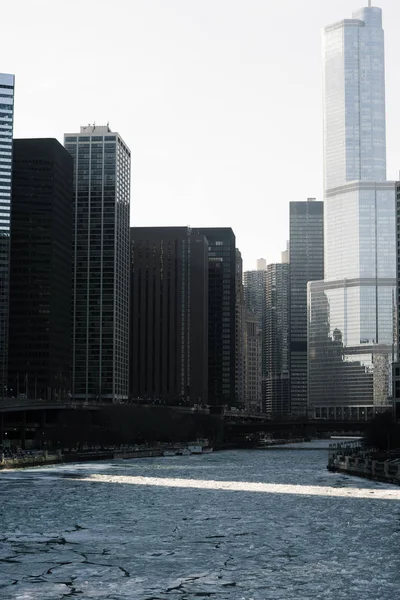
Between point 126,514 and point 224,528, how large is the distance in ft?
42.9

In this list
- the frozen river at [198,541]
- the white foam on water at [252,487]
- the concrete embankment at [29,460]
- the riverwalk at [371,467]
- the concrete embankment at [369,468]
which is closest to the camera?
the frozen river at [198,541]

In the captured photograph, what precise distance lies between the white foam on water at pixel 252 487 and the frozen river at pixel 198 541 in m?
0.25

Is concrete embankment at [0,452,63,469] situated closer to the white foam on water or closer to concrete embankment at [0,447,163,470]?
concrete embankment at [0,447,163,470]

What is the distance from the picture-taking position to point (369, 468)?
444 feet

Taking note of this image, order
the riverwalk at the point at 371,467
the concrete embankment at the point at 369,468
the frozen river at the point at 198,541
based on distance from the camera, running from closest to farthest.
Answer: the frozen river at the point at 198,541
the concrete embankment at the point at 369,468
the riverwalk at the point at 371,467

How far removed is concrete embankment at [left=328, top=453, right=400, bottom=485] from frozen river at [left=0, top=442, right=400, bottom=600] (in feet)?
25.1

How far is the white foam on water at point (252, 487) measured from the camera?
4114 inches

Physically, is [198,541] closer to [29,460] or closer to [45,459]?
[29,460]

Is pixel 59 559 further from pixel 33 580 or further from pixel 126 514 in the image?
pixel 126 514

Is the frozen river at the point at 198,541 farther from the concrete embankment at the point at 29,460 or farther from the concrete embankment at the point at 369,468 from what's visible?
the concrete embankment at the point at 29,460

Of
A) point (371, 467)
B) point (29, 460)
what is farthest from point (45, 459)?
point (371, 467)

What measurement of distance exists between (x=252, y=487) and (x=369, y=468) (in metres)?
25.1

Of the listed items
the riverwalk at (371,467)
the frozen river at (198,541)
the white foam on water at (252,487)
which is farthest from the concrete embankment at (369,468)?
the white foam on water at (252,487)

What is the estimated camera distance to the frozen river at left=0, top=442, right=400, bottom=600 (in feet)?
165
